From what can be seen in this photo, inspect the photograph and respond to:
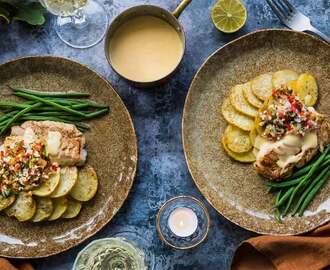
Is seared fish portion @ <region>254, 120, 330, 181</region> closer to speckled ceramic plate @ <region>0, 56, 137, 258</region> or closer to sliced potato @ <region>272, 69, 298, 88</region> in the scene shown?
sliced potato @ <region>272, 69, 298, 88</region>

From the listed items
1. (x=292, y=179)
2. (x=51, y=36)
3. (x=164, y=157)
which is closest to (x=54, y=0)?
(x=51, y=36)

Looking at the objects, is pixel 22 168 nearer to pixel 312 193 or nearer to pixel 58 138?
pixel 58 138

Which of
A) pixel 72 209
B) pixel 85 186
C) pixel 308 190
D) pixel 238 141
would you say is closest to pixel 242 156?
pixel 238 141

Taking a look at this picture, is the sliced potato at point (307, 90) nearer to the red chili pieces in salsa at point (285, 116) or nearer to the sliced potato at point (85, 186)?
the red chili pieces in salsa at point (285, 116)

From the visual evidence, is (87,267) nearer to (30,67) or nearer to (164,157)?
(164,157)

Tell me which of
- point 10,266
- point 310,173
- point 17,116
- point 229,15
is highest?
point 229,15

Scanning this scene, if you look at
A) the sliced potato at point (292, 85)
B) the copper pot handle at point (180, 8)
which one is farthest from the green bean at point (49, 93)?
the sliced potato at point (292, 85)
